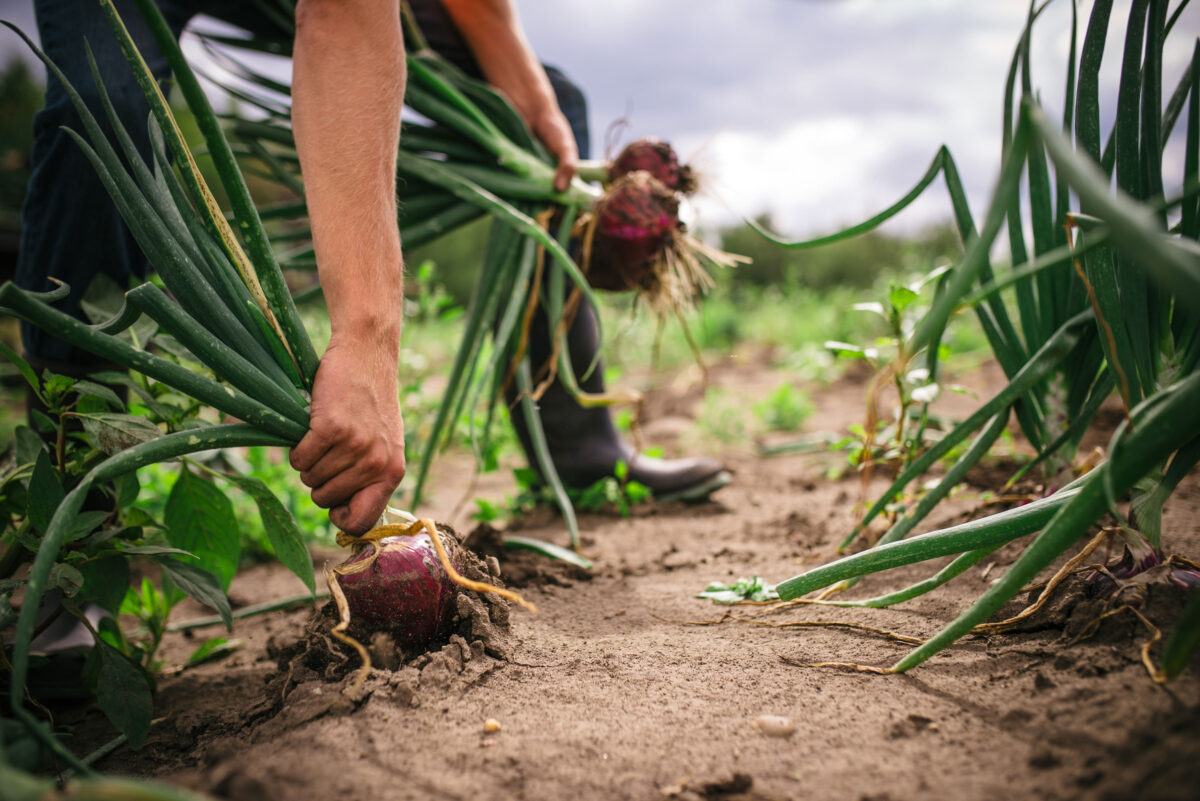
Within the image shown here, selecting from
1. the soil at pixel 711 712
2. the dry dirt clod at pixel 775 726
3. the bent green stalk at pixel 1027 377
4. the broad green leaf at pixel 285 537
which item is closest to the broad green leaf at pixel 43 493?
the broad green leaf at pixel 285 537

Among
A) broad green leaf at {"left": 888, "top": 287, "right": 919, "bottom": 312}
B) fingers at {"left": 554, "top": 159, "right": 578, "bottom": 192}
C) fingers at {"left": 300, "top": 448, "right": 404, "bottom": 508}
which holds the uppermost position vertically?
fingers at {"left": 554, "top": 159, "right": 578, "bottom": 192}

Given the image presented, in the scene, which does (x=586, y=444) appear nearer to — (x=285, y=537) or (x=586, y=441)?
(x=586, y=441)

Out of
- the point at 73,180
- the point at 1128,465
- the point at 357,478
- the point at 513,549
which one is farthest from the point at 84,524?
the point at 1128,465

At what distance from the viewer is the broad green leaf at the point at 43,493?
0.91 m

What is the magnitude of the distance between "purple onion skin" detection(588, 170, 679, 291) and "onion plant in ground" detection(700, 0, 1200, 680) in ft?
2.27

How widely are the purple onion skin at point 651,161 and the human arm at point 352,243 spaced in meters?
0.99

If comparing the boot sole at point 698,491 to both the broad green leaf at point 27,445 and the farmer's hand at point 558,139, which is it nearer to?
the farmer's hand at point 558,139

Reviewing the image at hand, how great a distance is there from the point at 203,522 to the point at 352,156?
653 mm

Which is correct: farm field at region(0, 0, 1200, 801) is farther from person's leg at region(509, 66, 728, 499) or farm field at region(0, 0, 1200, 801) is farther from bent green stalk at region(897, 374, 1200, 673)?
person's leg at region(509, 66, 728, 499)

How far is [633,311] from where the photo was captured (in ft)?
6.50

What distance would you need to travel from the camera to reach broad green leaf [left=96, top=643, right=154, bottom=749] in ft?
3.03

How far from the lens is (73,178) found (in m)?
1.23

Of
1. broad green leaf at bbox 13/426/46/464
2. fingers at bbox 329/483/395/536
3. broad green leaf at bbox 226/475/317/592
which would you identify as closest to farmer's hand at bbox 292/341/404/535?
fingers at bbox 329/483/395/536

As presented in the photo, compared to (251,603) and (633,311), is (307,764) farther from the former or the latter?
(633,311)
